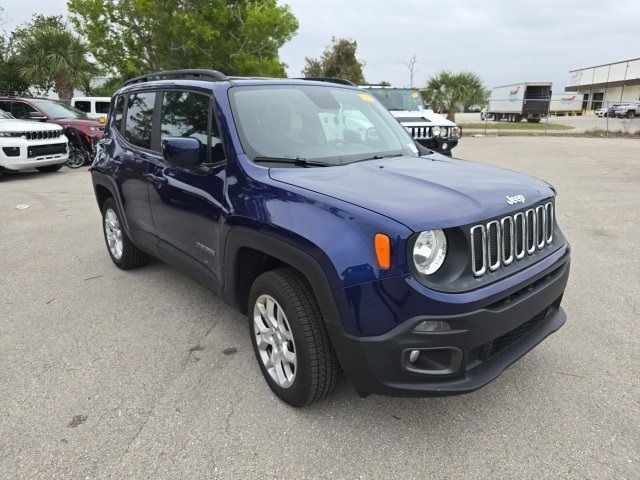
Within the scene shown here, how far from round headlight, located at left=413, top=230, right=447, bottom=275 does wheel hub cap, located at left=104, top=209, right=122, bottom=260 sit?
3607 millimetres

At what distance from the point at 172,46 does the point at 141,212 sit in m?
20.8

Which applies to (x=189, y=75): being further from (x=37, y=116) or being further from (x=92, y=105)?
(x=92, y=105)

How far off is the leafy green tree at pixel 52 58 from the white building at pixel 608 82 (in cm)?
5173

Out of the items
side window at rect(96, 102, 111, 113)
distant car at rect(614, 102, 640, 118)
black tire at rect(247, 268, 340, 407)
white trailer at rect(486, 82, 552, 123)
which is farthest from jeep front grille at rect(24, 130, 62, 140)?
distant car at rect(614, 102, 640, 118)

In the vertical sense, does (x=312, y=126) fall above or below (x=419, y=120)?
above

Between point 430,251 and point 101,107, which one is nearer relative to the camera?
point 430,251

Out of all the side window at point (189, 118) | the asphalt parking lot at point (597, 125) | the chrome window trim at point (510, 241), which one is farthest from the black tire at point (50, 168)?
the asphalt parking lot at point (597, 125)

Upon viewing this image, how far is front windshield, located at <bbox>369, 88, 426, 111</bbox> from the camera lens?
12398 mm

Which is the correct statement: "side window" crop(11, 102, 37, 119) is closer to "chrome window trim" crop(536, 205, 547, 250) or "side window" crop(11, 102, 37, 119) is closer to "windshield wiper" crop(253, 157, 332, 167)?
"windshield wiper" crop(253, 157, 332, 167)

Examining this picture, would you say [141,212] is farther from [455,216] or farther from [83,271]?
[455,216]

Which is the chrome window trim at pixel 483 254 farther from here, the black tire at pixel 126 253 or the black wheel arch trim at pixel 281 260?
the black tire at pixel 126 253

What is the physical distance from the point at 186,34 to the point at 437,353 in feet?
73.0

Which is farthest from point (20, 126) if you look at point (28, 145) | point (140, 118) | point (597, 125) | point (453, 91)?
point (597, 125)

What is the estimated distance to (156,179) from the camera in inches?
148
